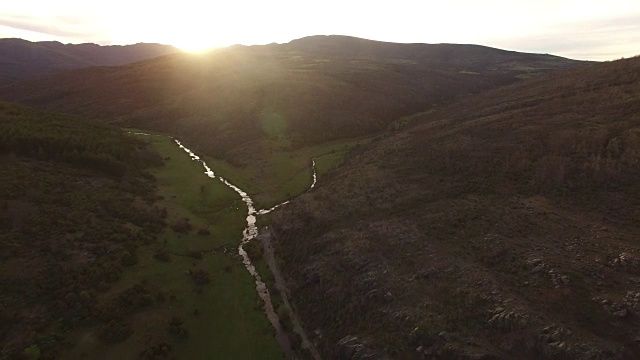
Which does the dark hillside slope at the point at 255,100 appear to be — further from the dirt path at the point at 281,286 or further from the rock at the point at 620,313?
the rock at the point at 620,313

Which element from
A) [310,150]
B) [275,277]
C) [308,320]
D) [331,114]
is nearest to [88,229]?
[275,277]

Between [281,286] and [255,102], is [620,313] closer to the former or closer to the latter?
[281,286]

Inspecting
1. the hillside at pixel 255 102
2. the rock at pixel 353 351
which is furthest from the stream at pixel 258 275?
the hillside at pixel 255 102

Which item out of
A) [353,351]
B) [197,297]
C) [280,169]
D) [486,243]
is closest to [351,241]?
[486,243]

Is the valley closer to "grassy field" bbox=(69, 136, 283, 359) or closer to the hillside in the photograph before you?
"grassy field" bbox=(69, 136, 283, 359)

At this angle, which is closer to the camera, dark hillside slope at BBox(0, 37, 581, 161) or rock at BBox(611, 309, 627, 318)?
rock at BBox(611, 309, 627, 318)

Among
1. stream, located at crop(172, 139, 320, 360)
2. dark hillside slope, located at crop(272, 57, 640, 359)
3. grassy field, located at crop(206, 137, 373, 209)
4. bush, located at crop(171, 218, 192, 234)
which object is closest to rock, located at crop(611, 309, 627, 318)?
dark hillside slope, located at crop(272, 57, 640, 359)

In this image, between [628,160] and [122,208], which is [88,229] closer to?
[122,208]
